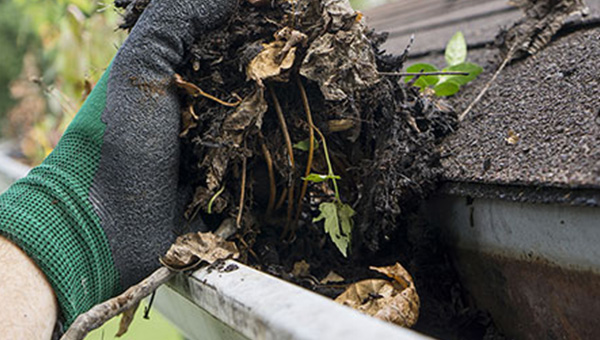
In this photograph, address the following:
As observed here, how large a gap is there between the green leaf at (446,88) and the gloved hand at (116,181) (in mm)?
541

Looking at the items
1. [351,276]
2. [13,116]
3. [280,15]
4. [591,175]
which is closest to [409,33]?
[280,15]

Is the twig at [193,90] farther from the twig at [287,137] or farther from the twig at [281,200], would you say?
the twig at [281,200]

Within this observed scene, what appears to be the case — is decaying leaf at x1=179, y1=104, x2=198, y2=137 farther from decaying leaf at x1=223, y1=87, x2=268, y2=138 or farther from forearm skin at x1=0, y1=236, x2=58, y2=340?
forearm skin at x1=0, y1=236, x2=58, y2=340

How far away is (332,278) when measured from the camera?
3.44 ft

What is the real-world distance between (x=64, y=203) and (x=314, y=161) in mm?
478

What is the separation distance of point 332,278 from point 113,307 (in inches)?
16.4

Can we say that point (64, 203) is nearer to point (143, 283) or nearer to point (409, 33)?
point (143, 283)

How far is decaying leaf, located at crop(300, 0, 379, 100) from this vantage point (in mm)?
982

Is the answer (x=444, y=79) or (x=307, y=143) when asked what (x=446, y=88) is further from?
(x=307, y=143)

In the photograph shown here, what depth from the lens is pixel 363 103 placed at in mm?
1044

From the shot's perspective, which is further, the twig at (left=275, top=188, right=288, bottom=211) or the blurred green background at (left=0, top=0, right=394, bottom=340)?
the blurred green background at (left=0, top=0, right=394, bottom=340)

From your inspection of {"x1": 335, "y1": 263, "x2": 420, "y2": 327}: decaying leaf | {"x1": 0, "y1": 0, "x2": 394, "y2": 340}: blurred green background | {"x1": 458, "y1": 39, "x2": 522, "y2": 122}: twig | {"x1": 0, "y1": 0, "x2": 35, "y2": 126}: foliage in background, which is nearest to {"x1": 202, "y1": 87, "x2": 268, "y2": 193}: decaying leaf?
{"x1": 335, "y1": 263, "x2": 420, "y2": 327}: decaying leaf

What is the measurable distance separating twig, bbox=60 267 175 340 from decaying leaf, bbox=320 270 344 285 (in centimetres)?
30

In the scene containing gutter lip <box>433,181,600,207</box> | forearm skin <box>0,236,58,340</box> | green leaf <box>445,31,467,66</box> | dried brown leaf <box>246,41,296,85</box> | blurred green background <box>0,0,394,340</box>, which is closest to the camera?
gutter lip <box>433,181,600,207</box>
